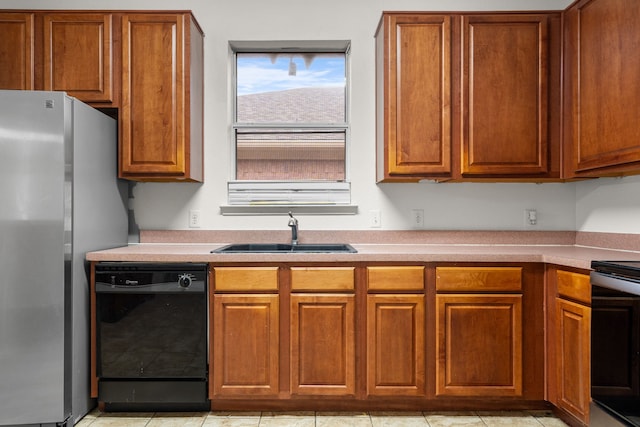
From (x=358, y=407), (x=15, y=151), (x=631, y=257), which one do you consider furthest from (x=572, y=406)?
(x=15, y=151)

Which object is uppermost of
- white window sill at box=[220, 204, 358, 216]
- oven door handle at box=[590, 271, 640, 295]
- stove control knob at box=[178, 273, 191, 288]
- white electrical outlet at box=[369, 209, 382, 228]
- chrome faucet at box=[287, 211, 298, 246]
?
white window sill at box=[220, 204, 358, 216]

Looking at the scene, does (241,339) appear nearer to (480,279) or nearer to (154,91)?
(480,279)

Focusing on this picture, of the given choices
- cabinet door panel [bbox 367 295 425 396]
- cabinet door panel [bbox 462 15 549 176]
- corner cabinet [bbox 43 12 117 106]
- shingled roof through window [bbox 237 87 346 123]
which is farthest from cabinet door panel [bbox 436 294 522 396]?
corner cabinet [bbox 43 12 117 106]

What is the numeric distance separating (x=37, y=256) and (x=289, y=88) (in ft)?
6.15

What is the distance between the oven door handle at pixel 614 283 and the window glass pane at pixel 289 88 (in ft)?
6.05

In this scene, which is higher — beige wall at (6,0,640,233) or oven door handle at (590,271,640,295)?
beige wall at (6,0,640,233)

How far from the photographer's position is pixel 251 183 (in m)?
2.99

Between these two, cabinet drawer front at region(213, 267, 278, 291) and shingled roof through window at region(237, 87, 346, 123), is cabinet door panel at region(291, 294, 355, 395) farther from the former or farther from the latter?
shingled roof through window at region(237, 87, 346, 123)

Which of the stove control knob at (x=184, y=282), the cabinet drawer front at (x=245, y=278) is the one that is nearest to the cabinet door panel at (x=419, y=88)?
the cabinet drawer front at (x=245, y=278)

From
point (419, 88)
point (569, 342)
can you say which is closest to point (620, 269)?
point (569, 342)

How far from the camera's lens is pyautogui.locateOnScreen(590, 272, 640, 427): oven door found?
1691 millimetres

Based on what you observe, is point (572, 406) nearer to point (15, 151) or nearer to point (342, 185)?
point (342, 185)

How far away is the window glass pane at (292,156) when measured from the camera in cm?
306

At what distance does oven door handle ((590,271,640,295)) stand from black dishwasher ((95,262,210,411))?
73.5 inches
